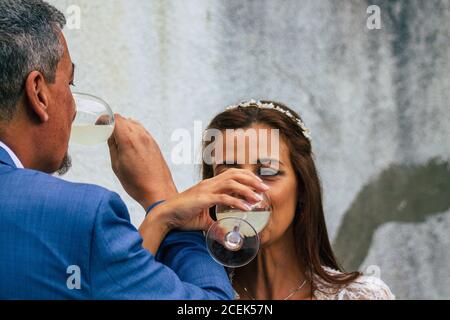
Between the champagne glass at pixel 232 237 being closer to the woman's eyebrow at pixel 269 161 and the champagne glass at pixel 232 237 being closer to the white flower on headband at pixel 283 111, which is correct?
the woman's eyebrow at pixel 269 161

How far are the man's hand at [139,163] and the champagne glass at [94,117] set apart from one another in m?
0.03

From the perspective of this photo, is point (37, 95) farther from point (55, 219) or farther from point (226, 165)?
point (226, 165)

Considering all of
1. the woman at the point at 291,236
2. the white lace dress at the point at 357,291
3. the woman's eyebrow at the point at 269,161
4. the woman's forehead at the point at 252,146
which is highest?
the woman's forehead at the point at 252,146

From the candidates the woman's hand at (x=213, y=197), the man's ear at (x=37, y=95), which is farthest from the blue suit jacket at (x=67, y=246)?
the woman's hand at (x=213, y=197)

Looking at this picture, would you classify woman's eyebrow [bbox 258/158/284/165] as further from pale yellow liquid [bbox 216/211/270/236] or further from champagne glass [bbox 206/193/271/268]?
champagne glass [bbox 206/193/271/268]

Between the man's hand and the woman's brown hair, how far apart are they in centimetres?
68

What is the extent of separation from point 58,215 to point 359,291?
1331 millimetres

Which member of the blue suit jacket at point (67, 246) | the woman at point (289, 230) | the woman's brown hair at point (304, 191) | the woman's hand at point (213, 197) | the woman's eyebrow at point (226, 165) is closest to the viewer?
the blue suit jacket at point (67, 246)

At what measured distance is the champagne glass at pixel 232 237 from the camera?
2412mm

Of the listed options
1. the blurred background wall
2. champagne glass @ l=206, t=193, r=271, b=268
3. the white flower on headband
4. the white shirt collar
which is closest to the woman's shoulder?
the white flower on headband

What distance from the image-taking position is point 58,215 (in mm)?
2018

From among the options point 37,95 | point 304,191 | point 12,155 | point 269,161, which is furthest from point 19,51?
point 304,191

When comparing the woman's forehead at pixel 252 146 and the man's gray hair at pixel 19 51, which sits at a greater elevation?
the man's gray hair at pixel 19 51
